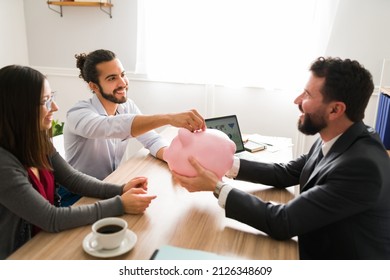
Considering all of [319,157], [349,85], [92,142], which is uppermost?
[349,85]

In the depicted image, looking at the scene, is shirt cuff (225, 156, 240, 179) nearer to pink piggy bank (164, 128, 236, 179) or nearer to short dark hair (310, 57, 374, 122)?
pink piggy bank (164, 128, 236, 179)

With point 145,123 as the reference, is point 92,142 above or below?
below

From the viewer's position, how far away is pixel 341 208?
103 centimetres

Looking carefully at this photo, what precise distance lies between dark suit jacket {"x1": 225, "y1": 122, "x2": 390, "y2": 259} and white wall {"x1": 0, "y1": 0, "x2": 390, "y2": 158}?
1671 mm

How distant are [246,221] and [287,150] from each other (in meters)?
0.96

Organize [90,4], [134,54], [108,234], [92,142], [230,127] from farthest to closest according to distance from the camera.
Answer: [134,54] < [90,4] < [230,127] < [92,142] < [108,234]

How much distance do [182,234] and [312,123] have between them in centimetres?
68

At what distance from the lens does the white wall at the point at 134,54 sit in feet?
8.61

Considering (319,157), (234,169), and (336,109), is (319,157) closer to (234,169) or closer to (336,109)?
(336,109)

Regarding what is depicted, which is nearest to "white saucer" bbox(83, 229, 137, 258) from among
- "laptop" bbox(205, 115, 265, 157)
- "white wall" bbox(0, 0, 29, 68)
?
"laptop" bbox(205, 115, 265, 157)

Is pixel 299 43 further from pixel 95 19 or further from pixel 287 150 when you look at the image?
pixel 95 19

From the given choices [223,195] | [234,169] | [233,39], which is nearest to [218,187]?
[223,195]

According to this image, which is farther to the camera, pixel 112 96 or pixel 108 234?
pixel 112 96
